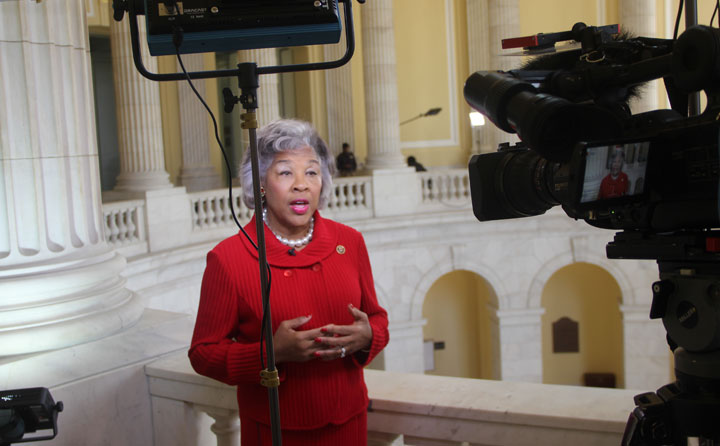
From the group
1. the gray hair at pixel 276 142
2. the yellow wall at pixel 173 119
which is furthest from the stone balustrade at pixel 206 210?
the gray hair at pixel 276 142

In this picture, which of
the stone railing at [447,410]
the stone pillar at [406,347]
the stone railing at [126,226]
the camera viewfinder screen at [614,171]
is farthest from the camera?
the stone pillar at [406,347]

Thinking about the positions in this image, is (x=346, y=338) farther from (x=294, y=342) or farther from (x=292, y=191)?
(x=292, y=191)

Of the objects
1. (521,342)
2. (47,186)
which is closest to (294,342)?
(47,186)

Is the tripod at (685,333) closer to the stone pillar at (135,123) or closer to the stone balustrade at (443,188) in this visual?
the stone pillar at (135,123)

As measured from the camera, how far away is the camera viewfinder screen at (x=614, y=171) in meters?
1.82

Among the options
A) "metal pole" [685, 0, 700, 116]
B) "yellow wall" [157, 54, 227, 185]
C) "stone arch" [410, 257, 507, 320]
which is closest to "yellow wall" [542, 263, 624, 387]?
"stone arch" [410, 257, 507, 320]

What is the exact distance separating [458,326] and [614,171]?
52.8ft

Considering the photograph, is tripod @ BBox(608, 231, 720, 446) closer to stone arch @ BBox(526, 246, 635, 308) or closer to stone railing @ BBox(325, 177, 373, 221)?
stone railing @ BBox(325, 177, 373, 221)

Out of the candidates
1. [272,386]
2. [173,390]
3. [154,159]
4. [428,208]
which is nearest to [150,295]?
[154,159]

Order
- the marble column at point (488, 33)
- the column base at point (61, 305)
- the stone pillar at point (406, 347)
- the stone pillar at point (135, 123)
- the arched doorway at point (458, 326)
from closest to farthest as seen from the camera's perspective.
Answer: the column base at point (61, 305) < the stone pillar at point (135, 123) < the stone pillar at point (406, 347) < the marble column at point (488, 33) < the arched doorway at point (458, 326)

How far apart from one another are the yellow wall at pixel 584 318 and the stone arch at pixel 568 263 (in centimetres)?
155

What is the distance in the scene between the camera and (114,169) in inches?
706

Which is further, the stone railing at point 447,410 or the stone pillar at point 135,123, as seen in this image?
the stone pillar at point 135,123

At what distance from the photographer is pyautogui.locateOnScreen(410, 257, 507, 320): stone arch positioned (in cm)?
1537
